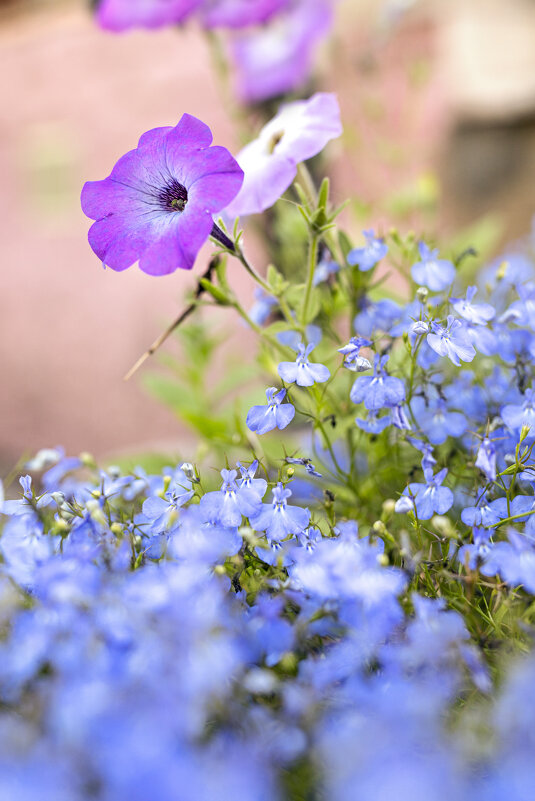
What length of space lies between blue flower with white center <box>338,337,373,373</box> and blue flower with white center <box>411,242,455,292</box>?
3.0 inches

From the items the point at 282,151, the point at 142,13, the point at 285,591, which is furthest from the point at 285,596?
the point at 142,13

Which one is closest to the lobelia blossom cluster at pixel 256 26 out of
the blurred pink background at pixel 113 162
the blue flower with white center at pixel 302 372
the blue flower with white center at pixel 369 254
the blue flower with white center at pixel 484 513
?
the blurred pink background at pixel 113 162

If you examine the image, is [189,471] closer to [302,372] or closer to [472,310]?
[302,372]

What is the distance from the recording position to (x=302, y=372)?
16.5 inches

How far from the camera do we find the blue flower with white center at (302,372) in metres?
0.41

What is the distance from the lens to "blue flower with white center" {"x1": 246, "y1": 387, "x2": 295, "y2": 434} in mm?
403

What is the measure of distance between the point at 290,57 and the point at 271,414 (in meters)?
0.74

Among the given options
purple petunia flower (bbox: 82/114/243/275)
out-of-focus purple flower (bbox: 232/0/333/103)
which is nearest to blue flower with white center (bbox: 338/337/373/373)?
purple petunia flower (bbox: 82/114/243/275)

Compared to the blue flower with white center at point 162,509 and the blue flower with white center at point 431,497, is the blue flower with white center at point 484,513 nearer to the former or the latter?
the blue flower with white center at point 431,497

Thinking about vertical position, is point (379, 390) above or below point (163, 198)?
below

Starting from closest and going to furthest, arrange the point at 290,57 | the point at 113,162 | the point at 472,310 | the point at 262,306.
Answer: the point at 472,310
the point at 262,306
the point at 290,57
the point at 113,162

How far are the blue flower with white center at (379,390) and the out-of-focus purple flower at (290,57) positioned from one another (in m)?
0.68

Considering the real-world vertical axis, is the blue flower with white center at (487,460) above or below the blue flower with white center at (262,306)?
below

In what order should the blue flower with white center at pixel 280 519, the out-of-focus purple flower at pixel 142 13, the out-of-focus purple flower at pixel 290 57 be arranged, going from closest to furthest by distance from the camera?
1. the blue flower with white center at pixel 280 519
2. the out-of-focus purple flower at pixel 142 13
3. the out-of-focus purple flower at pixel 290 57
